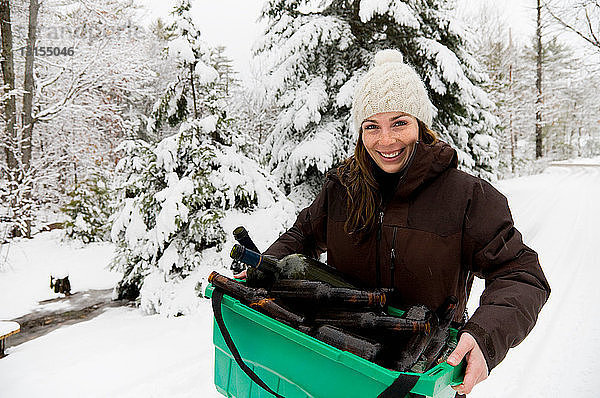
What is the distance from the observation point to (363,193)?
69.6 inches

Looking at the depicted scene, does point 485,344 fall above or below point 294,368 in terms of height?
above

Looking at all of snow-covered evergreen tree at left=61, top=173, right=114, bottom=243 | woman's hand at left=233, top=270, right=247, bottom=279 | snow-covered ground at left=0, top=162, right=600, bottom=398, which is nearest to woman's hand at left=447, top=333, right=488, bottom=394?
woman's hand at left=233, top=270, right=247, bottom=279

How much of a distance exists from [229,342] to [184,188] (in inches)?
176

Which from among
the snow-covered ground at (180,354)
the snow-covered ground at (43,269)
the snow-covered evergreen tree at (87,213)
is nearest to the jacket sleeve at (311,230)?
the snow-covered ground at (180,354)

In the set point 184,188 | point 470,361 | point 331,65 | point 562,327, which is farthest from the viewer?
point 331,65

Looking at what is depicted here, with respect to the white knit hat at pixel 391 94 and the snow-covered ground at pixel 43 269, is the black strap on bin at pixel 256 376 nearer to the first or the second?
the white knit hat at pixel 391 94

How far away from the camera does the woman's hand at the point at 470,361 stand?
3.59 ft

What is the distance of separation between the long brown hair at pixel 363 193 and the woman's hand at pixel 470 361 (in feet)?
2.25

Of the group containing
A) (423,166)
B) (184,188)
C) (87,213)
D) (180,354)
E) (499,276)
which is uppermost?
(423,166)

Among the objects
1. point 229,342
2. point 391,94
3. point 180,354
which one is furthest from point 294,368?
A: point 180,354

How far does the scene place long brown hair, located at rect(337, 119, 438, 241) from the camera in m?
1.74

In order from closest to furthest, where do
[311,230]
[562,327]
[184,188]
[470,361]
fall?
[470,361], [311,230], [562,327], [184,188]

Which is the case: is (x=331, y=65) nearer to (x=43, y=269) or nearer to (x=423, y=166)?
(x=423, y=166)

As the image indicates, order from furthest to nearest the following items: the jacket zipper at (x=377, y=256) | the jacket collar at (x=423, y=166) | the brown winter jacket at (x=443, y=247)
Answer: the jacket zipper at (x=377, y=256)
the jacket collar at (x=423, y=166)
the brown winter jacket at (x=443, y=247)
